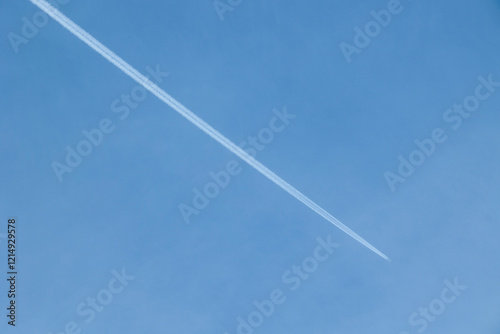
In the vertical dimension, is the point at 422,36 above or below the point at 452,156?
above

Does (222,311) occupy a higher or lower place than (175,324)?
higher

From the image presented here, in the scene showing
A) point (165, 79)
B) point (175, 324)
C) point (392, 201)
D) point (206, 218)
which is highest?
point (392, 201)

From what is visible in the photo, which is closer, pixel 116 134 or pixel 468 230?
pixel 116 134

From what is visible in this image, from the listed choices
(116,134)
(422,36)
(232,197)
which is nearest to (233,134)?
(232,197)

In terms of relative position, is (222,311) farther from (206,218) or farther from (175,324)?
(206,218)

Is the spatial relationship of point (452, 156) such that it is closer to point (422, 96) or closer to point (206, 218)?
point (422, 96)

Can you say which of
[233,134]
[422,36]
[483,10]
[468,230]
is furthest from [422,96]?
[233,134]
